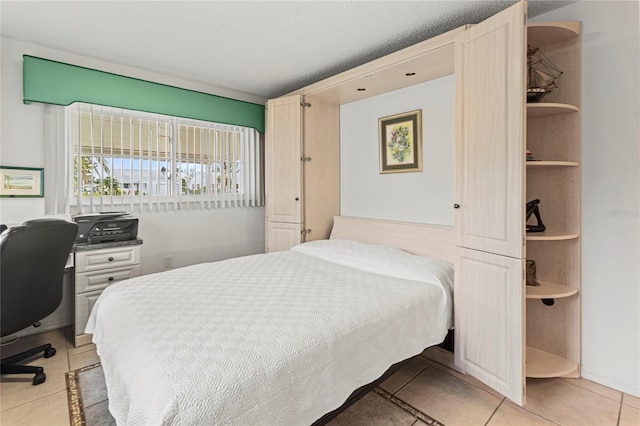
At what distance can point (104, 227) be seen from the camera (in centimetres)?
271

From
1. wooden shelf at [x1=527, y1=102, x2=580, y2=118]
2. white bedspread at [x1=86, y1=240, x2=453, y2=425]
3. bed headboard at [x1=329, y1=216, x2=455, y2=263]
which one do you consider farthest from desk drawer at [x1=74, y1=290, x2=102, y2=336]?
wooden shelf at [x1=527, y1=102, x2=580, y2=118]

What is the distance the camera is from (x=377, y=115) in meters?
3.28

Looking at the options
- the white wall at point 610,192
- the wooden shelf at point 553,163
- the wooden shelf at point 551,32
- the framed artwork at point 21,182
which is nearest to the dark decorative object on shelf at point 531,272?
the white wall at point 610,192

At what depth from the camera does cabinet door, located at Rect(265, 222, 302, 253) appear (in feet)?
11.4

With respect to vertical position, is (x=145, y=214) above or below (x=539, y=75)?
below

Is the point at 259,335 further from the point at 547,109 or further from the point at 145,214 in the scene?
the point at 145,214

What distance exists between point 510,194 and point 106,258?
3.06 m

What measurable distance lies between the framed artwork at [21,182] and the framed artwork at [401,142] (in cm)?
308

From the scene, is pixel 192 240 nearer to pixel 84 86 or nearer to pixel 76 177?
pixel 76 177

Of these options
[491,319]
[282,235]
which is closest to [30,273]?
[282,235]

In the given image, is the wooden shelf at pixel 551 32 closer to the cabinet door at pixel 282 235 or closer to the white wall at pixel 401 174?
the white wall at pixel 401 174

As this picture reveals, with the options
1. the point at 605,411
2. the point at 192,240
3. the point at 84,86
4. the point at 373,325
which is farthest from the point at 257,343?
the point at 84,86

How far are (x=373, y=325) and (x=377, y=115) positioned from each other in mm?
2301

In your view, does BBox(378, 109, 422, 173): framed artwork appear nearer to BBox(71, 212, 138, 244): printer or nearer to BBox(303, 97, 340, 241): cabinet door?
BBox(303, 97, 340, 241): cabinet door
